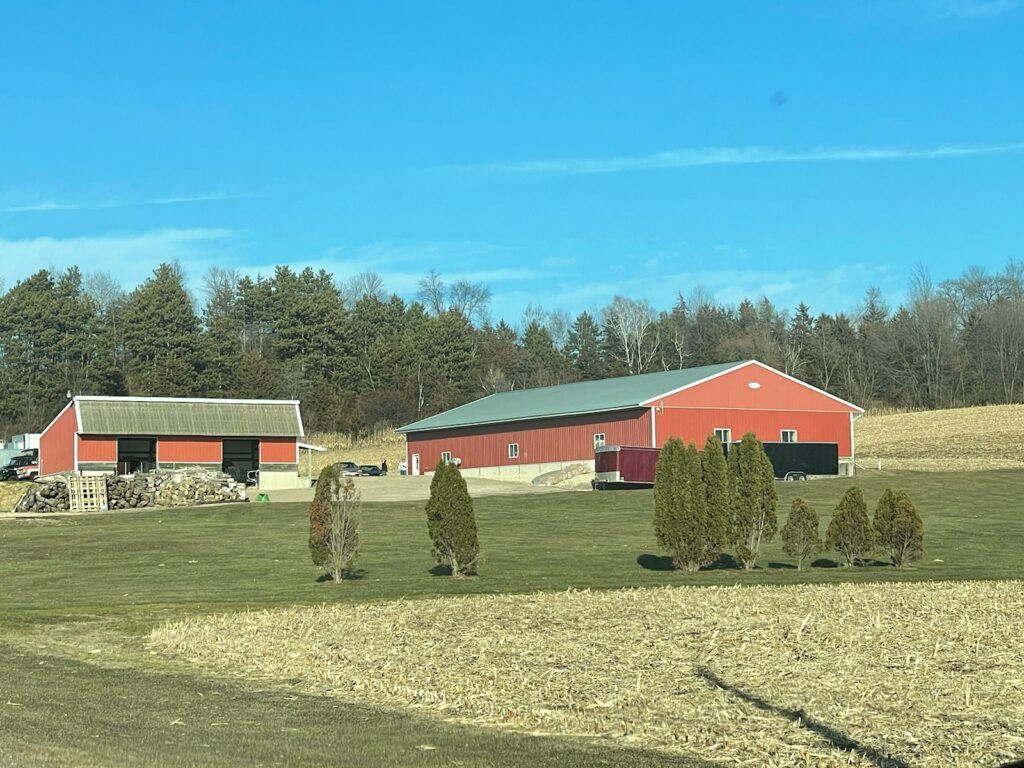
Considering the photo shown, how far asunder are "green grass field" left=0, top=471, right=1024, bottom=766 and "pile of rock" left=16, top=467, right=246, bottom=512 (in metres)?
5.40

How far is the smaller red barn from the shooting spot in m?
60.3

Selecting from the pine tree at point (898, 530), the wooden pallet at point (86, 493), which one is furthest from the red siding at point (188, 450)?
the pine tree at point (898, 530)

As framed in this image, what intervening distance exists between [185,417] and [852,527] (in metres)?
42.2

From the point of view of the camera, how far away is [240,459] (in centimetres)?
6619

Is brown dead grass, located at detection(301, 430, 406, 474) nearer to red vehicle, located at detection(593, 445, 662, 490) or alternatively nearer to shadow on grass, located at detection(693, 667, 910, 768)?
red vehicle, located at detection(593, 445, 662, 490)

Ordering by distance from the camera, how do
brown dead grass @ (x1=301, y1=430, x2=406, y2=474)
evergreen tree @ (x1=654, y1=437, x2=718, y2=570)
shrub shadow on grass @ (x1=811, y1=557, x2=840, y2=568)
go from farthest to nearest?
1. brown dead grass @ (x1=301, y1=430, x2=406, y2=474)
2. shrub shadow on grass @ (x1=811, y1=557, x2=840, y2=568)
3. evergreen tree @ (x1=654, y1=437, x2=718, y2=570)

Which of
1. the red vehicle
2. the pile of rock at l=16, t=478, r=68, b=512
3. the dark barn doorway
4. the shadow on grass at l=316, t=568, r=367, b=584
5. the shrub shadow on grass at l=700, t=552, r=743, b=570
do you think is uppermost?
the dark barn doorway

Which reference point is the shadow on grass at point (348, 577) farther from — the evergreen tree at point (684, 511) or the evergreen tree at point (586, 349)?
the evergreen tree at point (586, 349)

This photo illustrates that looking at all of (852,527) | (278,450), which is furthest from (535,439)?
(852,527)

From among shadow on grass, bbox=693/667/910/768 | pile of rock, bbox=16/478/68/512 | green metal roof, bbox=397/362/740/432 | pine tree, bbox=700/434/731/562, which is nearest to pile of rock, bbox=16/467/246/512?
pile of rock, bbox=16/478/68/512

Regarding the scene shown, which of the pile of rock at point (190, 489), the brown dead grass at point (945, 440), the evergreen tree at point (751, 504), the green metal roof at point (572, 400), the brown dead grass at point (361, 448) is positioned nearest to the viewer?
the evergreen tree at point (751, 504)

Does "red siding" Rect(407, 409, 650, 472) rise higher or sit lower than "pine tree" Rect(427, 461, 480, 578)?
higher

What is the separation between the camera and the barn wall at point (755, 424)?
56.4 meters

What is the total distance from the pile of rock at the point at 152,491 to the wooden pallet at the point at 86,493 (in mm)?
413
